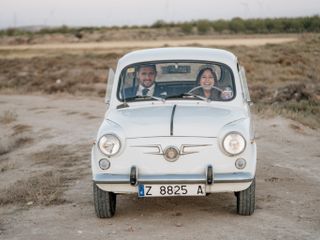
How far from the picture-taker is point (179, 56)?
8117 millimetres

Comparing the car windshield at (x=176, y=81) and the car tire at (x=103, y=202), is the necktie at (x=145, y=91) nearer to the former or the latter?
the car windshield at (x=176, y=81)

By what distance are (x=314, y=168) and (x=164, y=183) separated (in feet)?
14.5

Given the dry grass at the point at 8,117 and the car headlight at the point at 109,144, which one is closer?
the car headlight at the point at 109,144

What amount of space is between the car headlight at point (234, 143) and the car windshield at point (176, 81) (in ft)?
3.63

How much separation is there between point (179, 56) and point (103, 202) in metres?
2.12

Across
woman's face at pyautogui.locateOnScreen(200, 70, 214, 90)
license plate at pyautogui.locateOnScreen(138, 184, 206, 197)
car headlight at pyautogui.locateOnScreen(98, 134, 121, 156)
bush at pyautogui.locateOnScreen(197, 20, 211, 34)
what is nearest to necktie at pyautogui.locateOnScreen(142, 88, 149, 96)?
woman's face at pyautogui.locateOnScreen(200, 70, 214, 90)

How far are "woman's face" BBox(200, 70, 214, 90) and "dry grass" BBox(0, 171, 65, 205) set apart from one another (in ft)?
7.50

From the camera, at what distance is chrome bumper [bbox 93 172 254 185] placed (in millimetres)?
6562

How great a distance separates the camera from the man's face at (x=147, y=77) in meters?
8.04

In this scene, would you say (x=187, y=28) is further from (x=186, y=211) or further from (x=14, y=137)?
(x=186, y=211)

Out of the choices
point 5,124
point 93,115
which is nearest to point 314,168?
point 93,115

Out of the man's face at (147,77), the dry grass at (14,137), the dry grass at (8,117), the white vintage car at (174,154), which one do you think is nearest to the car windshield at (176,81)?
the man's face at (147,77)

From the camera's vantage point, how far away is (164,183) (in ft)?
21.6

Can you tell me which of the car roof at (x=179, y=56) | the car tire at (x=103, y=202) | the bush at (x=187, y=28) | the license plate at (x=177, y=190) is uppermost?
the car roof at (x=179, y=56)
